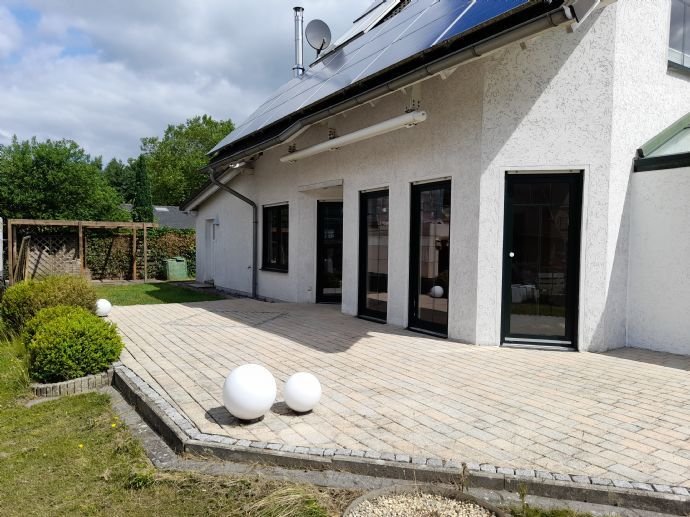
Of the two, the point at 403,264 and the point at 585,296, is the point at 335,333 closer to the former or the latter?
the point at 403,264

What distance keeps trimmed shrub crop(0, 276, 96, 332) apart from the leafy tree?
163 feet

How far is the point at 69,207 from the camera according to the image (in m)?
26.0

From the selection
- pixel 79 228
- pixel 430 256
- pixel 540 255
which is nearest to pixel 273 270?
pixel 430 256

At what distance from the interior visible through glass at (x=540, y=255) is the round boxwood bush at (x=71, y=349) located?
5475mm

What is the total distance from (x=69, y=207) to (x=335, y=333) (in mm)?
23742

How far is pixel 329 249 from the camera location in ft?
38.2

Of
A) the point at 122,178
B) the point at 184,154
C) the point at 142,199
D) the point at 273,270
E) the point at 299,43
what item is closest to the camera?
the point at 273,270

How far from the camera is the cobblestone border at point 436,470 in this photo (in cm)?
288

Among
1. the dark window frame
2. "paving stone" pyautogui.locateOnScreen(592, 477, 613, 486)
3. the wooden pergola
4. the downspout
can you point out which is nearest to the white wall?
"paving stone" pyautogui.locateOnScreen(592, 477, 613, 486)

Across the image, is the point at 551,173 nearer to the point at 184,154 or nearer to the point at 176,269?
the point at 176,269

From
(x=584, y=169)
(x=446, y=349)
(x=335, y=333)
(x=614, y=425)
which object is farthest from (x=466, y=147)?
(x=614, y=425)

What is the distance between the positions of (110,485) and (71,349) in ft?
9.07

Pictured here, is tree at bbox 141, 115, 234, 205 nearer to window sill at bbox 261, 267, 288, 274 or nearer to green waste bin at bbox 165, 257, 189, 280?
green waste bin at bbox 165, 257, 189, 280

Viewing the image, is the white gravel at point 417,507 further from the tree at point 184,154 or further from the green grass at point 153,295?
the tree at point 184,154
